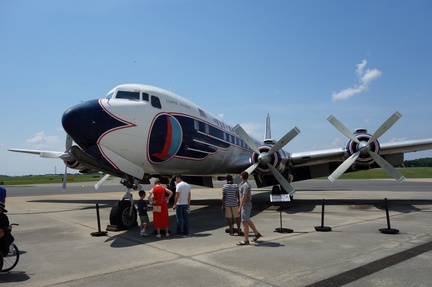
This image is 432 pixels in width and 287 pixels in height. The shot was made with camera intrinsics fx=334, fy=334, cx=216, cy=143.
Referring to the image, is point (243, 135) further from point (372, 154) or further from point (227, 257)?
point (227, 257)

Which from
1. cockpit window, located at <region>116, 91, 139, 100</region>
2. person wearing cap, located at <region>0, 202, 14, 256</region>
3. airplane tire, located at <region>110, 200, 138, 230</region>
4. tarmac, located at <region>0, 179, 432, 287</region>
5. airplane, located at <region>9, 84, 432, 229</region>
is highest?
cockpit window, located at <region>116, 91, 139, 100</region>

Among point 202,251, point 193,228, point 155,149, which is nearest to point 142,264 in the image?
point 202,251

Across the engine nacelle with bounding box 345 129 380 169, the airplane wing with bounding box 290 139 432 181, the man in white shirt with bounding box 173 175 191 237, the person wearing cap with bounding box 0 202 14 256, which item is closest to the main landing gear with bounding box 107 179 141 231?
the man in white shirt with bounding box 173 175 191 237

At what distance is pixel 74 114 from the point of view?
31.0 ft

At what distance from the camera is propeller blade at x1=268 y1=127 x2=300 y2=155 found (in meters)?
15.6

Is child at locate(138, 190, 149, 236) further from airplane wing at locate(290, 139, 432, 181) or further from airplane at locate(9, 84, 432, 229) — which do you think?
airplane wing at locate(290, 139, 432, 181)

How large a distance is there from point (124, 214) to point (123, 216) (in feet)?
0.27

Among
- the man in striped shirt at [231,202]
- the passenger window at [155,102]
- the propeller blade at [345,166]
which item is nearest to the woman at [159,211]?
the man in striped shirt at [231,202]

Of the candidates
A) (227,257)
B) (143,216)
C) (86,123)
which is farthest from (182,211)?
(86,123)

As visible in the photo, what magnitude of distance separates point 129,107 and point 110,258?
512 centimetres

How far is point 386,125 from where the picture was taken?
1539 cm

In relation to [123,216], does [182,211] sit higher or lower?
higher

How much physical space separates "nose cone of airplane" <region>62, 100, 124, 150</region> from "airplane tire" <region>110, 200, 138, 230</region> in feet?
7.20

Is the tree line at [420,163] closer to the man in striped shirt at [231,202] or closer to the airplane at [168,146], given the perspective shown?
the airplane at [168,146]
